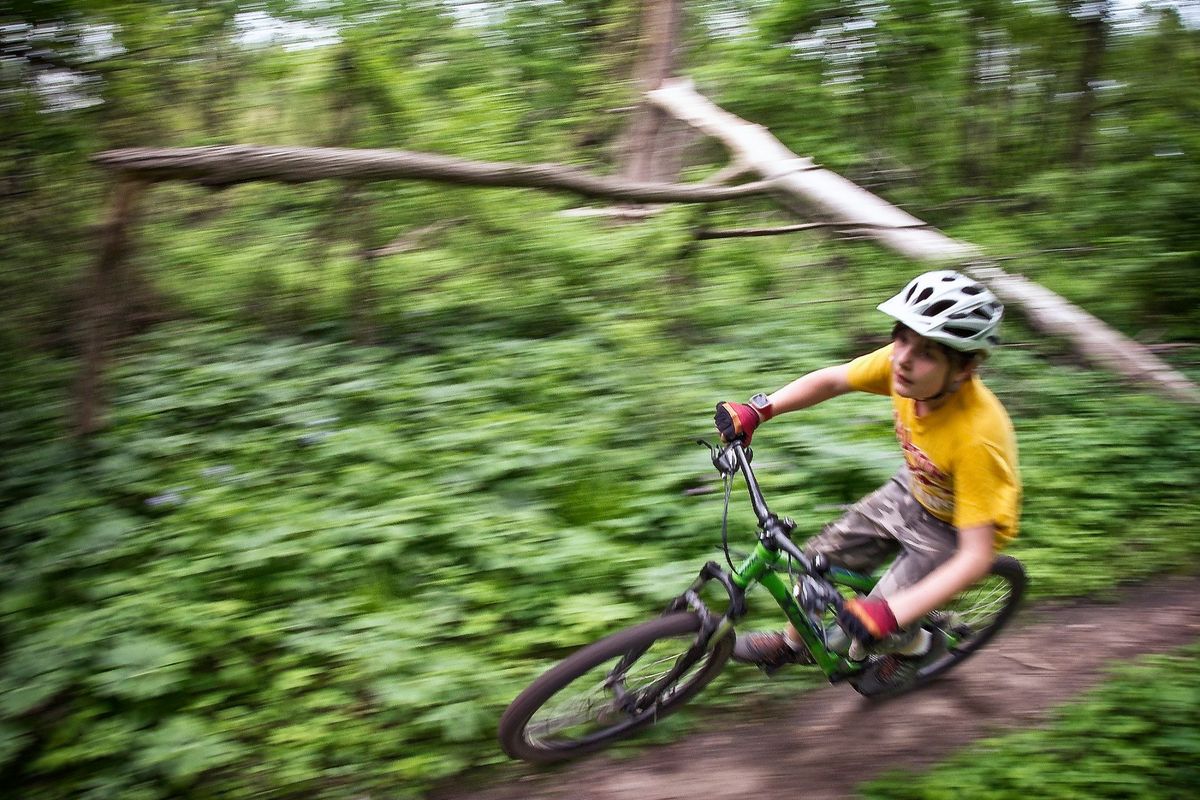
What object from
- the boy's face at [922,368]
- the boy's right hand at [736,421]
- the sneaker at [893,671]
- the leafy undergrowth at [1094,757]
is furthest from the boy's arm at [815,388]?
the leafy undergrowth at [1094,757]

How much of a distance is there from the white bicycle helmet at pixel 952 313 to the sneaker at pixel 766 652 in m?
1.41

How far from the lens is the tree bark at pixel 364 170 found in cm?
440

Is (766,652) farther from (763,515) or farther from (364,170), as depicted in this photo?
(364,170)

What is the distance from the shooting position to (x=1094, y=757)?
322 centimetres

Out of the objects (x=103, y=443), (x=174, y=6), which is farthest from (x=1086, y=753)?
(x=174, y=6)

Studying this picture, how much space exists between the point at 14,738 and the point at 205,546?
109cm

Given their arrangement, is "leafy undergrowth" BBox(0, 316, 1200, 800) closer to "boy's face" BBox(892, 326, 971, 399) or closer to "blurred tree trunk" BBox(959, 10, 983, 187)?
"boy's face" BBox(892, 326, 971, 399)

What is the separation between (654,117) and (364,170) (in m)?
3.97

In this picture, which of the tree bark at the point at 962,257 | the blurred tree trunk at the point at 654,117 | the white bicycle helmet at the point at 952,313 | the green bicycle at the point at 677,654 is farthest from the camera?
the blurred tree trunk at the point at 654,117

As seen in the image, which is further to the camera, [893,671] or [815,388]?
[893,671]

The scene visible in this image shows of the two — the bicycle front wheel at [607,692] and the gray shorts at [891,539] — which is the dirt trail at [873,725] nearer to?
the bicycle front wheel at [607,692]

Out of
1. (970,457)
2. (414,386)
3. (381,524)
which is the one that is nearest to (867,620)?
(970,457)

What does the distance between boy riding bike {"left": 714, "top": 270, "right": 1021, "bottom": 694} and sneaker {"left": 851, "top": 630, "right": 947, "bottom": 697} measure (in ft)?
0.57

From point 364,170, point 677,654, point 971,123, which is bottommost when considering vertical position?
point 677,654
